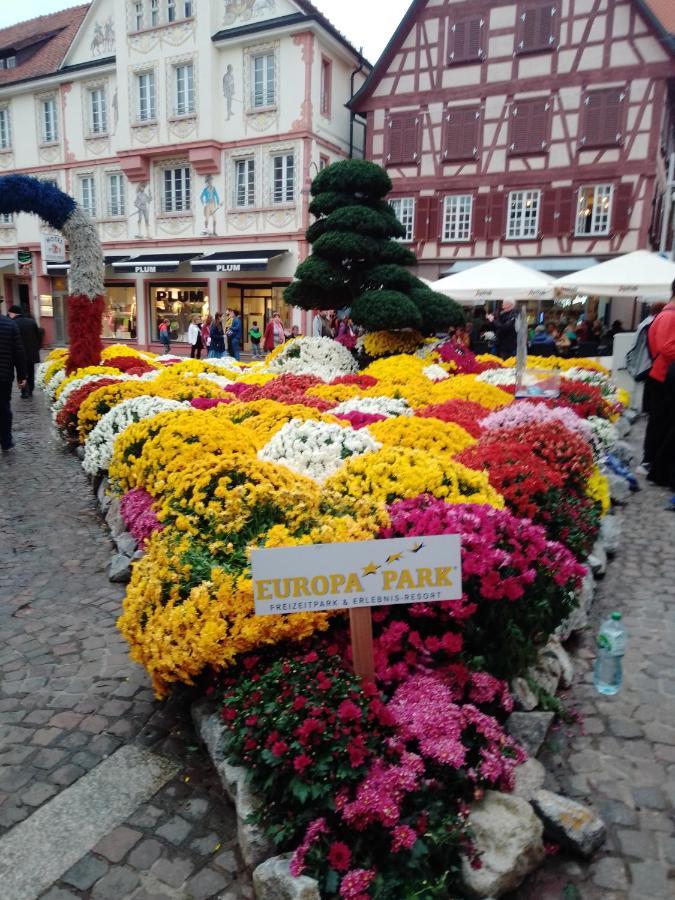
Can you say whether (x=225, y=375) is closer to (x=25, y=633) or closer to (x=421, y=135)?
(x=25, y=633)

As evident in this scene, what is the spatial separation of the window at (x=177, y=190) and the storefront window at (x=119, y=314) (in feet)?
14.2

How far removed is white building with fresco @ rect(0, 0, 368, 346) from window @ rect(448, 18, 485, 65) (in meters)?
4.06

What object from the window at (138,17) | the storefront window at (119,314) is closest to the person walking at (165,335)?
the storefront window at (119,314)

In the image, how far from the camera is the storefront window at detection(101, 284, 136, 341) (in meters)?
28.1

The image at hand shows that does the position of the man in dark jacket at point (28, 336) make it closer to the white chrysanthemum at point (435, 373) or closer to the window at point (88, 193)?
the white chrysanthemum at point (435, 373)

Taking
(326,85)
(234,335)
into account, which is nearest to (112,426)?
(234,335)

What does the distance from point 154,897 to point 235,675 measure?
3.22ft

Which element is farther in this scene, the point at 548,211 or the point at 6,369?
the point at 548,211

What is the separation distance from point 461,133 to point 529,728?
23.3 meters

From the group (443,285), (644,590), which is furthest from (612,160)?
(644,590)

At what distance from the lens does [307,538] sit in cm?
367

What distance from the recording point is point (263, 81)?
23297 mm

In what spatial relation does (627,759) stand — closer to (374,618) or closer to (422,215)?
(374,618)

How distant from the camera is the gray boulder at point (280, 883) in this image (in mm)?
2303
